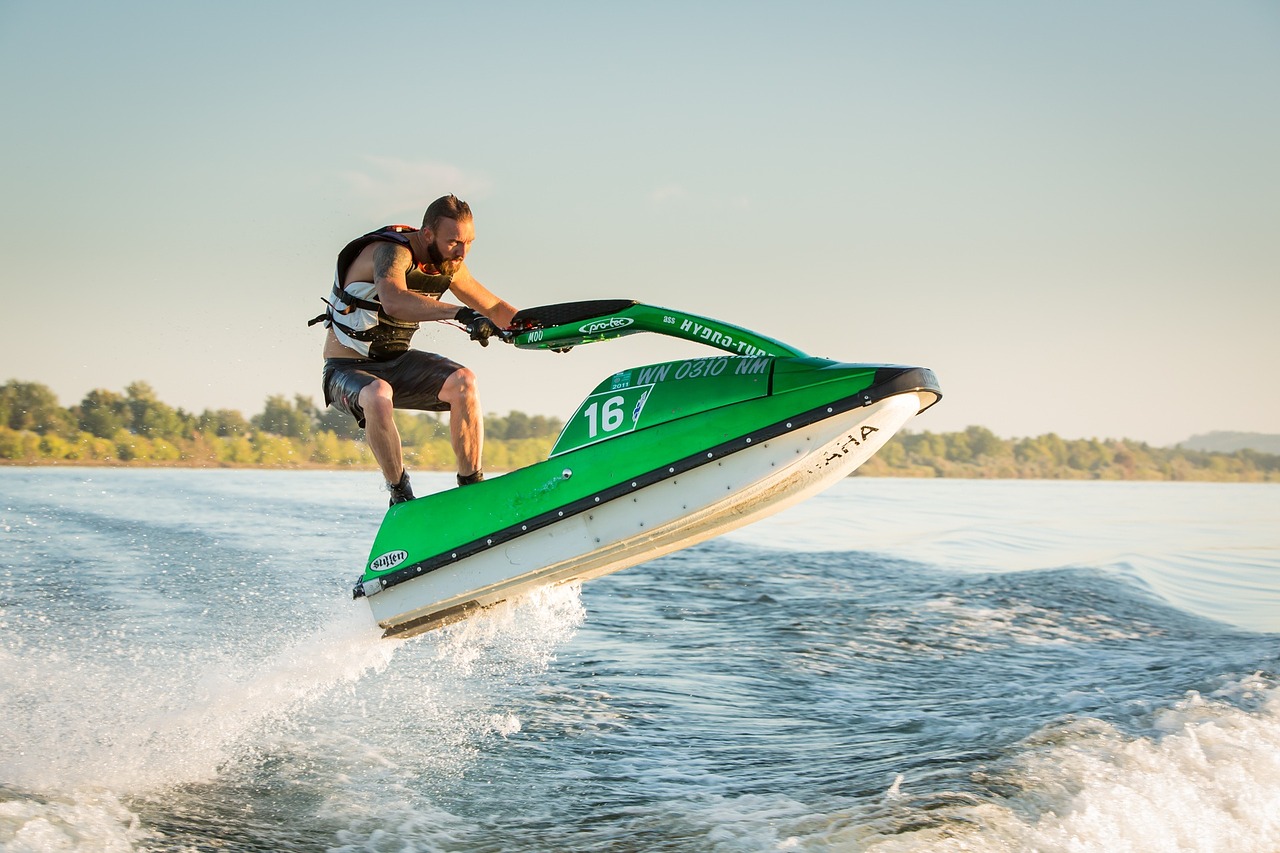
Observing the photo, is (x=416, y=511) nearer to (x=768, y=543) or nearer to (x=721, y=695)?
(x=721, y=695)

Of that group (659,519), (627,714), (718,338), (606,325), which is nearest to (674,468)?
(659,519)

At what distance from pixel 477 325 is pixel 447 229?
0.75 m

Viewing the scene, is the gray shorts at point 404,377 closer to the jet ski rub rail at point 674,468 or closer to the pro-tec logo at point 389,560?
the pro-tec logo at point 389,560

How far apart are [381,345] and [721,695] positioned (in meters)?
3.30

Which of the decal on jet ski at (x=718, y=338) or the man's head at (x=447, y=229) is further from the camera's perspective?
the man's head at (x=447, y=229)

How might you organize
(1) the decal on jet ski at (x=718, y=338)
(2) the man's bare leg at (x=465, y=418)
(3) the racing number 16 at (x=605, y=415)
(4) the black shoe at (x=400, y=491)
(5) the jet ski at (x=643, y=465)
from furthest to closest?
(4) the black shoe at (x=400, y=491)
(2) the man's bare leg at (x=465, y=418)
(3) the racing number 16 at (x=605, y=415)
(1) the decal on jet ski at (x=718, y=338)
(5) the jet ski at (x=643, y=465)

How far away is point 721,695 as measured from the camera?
7.04 meters

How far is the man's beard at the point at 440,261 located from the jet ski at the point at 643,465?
61cm

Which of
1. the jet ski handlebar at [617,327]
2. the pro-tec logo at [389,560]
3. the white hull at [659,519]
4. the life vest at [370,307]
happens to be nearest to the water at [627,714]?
the white hull at [659,519]

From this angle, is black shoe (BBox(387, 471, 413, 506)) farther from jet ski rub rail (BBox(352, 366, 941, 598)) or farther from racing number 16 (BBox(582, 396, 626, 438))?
racing number 16 (BBox(582, 396, 626, 438))

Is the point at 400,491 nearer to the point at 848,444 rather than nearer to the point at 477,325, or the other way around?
the point at 477,325

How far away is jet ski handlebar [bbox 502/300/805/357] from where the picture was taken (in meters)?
5.20

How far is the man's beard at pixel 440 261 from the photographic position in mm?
5617

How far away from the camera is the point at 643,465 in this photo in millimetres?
5234
